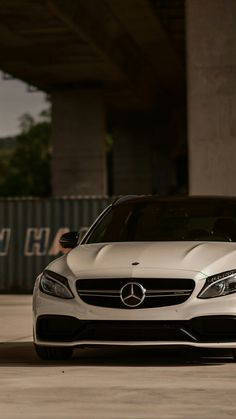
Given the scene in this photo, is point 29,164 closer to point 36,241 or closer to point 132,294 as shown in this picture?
point 36,241

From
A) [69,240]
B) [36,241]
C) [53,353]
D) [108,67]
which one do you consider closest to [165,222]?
[69,240]

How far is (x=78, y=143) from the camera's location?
55.4m

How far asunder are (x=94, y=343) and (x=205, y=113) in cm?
1023

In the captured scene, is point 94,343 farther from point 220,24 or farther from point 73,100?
point 73,100

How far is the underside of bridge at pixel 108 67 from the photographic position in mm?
21062

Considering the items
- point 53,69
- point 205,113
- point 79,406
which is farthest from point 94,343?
point 53,69

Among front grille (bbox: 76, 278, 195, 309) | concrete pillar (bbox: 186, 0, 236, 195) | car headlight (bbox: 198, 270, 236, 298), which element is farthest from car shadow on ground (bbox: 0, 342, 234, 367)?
concrete pillar (bbox: 186, 0, 236, 195)

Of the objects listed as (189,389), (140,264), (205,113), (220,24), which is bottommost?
(189,389)

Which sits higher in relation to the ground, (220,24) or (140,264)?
(220,24)

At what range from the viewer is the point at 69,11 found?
3531 centimetres

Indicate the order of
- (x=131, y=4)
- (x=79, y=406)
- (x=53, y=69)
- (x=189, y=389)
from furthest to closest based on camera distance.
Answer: (x=53, y=69) < (x=131, y=4) < (x=189, y=389) < (x=79, y=406)

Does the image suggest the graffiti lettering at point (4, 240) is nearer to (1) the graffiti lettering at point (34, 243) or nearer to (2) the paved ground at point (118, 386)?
(1) the graffiti lettering at point (34, 243)

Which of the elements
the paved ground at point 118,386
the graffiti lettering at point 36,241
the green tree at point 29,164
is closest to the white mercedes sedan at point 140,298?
the paved ground at point 118,386

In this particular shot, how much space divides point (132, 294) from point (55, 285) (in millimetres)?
720
